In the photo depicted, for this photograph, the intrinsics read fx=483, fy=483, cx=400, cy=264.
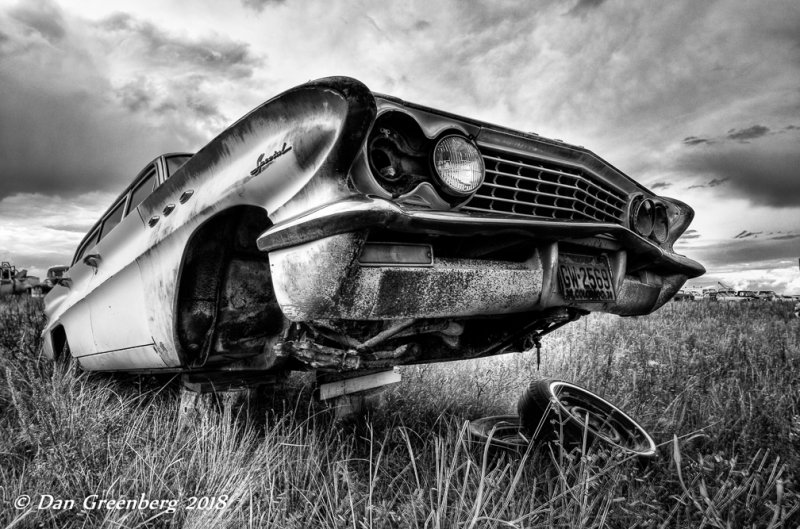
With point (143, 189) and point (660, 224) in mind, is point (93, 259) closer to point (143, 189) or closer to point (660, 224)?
point (143, 189)

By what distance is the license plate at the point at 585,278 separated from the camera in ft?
6.30

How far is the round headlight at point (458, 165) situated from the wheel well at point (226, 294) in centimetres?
75

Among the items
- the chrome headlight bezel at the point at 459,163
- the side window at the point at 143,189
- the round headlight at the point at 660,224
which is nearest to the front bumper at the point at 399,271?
the chrome headlight bezel at the point at 459,163

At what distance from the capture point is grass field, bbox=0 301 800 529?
147cm

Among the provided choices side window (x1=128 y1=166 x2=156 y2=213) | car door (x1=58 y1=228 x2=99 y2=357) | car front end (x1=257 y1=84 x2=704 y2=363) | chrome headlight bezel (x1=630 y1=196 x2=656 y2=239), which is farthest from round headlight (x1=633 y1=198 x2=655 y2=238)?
car door (x1=58 y1=228 x2=99 y2=357)

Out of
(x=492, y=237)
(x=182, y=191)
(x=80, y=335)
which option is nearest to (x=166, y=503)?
(x=182, y=191)

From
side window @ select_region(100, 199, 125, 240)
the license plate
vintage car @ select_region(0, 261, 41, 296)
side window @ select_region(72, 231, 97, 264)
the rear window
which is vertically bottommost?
the license plate

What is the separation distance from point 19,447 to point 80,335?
3.71 feet

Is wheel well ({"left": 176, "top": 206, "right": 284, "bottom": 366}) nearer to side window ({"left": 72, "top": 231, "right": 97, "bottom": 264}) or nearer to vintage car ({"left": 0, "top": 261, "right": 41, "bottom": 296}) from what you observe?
side window ({"left": 72, "top": 231, "right": 97, "bottom": 264})

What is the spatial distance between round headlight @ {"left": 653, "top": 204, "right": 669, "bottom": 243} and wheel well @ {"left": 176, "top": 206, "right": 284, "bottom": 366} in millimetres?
2091

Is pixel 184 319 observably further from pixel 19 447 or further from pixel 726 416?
pixel 726 416

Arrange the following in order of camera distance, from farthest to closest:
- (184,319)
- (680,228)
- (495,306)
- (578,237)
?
(680,228), (184,319), (578,237), (495,306)

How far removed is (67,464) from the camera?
1.65 meters

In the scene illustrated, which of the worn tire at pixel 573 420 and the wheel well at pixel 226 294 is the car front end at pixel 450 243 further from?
the wheel well at pixel 226 294
